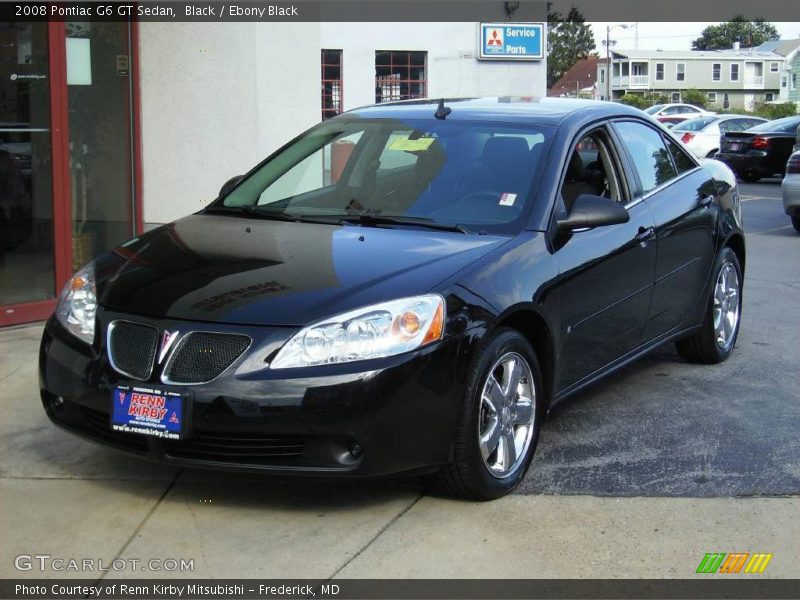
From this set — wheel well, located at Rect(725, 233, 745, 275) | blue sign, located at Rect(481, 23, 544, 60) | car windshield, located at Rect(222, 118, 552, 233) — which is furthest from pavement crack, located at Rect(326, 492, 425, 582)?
blue sign, located at Rect(481, 23, 544, 60)

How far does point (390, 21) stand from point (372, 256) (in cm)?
1869

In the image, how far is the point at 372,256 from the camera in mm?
4555

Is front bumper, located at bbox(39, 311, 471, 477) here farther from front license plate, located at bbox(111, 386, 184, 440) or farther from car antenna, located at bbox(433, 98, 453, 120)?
car antenna, located at bbox(433, 98, 453, 120)

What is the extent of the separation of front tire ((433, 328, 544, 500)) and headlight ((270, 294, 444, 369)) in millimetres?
288

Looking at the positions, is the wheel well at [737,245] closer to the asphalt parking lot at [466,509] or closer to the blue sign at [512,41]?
the asphalt parking lot at [466,509]

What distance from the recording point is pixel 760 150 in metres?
23.0

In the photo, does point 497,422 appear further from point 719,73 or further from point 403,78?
point 719,73

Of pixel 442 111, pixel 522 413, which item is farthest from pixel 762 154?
pixel 522 413

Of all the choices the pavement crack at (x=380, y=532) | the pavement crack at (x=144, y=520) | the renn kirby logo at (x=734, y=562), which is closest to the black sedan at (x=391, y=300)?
the pavement crack at (x=380, y=532)

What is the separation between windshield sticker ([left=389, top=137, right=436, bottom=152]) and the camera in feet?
17.9

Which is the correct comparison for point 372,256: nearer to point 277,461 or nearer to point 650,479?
point 277,461

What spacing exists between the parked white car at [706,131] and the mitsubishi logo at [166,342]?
23636 mm

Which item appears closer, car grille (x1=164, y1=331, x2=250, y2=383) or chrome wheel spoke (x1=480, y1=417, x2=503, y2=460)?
car grille (x1=164, y1=331, x2=250, y2=383)

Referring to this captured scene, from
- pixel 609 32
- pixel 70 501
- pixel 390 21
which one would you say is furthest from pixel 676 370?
pixel 609 32
